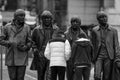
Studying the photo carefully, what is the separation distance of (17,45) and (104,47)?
2.18 m

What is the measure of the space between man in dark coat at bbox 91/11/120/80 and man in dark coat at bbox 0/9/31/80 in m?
1.74

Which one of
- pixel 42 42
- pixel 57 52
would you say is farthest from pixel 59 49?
pixel 42 42

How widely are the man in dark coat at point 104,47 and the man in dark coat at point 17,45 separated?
1.74 meters

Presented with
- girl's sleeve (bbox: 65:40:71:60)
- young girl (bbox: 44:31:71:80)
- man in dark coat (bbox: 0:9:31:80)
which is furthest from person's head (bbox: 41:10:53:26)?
girl's sleeve (bbox: 65:40:71:60)

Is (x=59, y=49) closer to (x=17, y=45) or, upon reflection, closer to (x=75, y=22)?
(x=75, y=22)

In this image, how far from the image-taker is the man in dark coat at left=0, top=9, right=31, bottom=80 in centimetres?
1114

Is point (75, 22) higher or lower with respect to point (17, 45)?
higher

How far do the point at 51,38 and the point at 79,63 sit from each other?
979 millimetres

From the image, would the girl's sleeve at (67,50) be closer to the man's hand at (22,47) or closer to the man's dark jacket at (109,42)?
the man's dark jacket at (109,42)

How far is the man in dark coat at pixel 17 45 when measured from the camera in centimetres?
1114

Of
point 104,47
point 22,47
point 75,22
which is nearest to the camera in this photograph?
point 22,47

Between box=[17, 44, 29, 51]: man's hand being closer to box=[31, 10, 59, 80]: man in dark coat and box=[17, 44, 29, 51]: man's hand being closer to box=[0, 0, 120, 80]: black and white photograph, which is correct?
box=[0, 0, 120, 80]: black and white photograph

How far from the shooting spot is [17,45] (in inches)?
439

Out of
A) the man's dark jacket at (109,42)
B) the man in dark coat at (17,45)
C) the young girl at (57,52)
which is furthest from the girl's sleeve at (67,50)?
the man in dark coat at (17,45)
